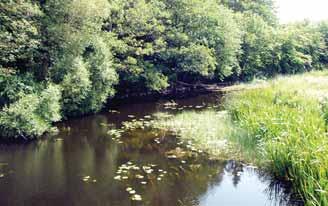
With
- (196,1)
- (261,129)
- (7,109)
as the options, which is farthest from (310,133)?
(196,1)

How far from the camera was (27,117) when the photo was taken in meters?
11.6

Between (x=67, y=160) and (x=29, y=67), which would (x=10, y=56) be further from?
(x=67, y=160)

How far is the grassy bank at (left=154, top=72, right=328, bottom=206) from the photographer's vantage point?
20.7 ft

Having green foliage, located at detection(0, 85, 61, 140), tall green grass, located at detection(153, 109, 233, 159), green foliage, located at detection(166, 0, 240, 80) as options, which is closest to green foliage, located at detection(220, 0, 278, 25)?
green foliage, located at detection(166, 0, 240, 80)

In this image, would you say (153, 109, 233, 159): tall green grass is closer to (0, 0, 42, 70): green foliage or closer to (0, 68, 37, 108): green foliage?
(0, 68, 37, 108): green foliage

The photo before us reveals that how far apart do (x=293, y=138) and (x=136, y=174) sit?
3828 mm

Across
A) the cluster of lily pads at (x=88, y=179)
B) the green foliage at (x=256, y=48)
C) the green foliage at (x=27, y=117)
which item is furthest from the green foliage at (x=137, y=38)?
the green foliage at (x=256, y=48)

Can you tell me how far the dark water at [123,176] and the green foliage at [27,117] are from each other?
0.62m

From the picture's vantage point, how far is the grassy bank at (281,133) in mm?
6300

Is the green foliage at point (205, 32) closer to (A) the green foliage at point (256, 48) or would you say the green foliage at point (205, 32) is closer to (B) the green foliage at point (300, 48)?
(A) the green foliage at point (256, 48)

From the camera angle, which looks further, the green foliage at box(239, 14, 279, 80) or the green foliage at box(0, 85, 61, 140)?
the green foliage at box(239, 14, 279, 80)

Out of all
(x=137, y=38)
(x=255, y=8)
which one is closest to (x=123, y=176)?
(x=137, y=38)

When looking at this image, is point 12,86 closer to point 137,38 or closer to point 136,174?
point 136,174

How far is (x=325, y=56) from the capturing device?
137 ft
